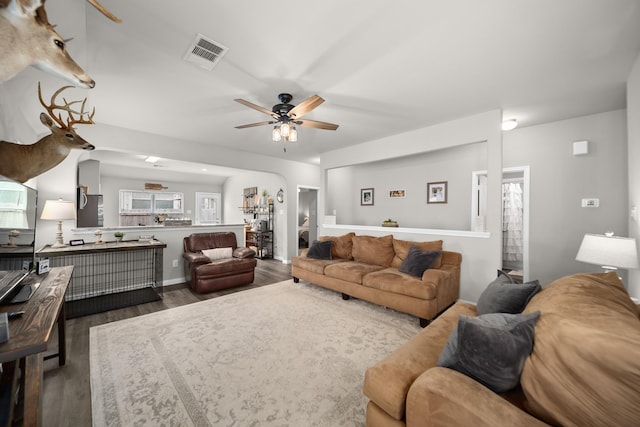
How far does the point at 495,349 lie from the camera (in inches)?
43.4

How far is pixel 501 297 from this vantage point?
1767 millimetres

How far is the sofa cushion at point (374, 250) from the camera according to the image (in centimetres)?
402

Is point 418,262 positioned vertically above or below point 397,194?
below

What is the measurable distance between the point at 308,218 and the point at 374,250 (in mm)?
4889

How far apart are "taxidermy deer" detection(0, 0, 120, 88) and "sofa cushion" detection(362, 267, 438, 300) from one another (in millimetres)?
3199

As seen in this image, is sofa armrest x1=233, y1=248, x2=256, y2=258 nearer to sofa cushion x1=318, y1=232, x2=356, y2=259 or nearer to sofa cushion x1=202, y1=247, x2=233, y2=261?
sofa cushion x1=202, y1=247, x2=233, y2=261

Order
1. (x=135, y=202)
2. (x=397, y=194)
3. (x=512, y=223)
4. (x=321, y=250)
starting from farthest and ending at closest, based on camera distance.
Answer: (x=135, y=202)
(x=512, y=223)
(x=397, y=194)
(x=321, y=250)

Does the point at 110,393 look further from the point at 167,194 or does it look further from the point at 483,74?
the point at 167,194

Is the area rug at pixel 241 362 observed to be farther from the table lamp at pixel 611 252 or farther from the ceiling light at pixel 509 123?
the ceiling light at pixel 509 123

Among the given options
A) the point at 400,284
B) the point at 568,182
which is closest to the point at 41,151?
the point at 400,284

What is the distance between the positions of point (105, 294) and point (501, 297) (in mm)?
5210

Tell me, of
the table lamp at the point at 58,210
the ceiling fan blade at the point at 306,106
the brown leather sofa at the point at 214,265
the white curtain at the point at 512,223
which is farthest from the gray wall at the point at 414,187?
the table lamp at the point at 58,210

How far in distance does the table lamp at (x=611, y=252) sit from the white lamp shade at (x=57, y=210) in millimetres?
5706

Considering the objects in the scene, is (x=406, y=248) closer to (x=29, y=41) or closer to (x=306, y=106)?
(x=306, y=106)
